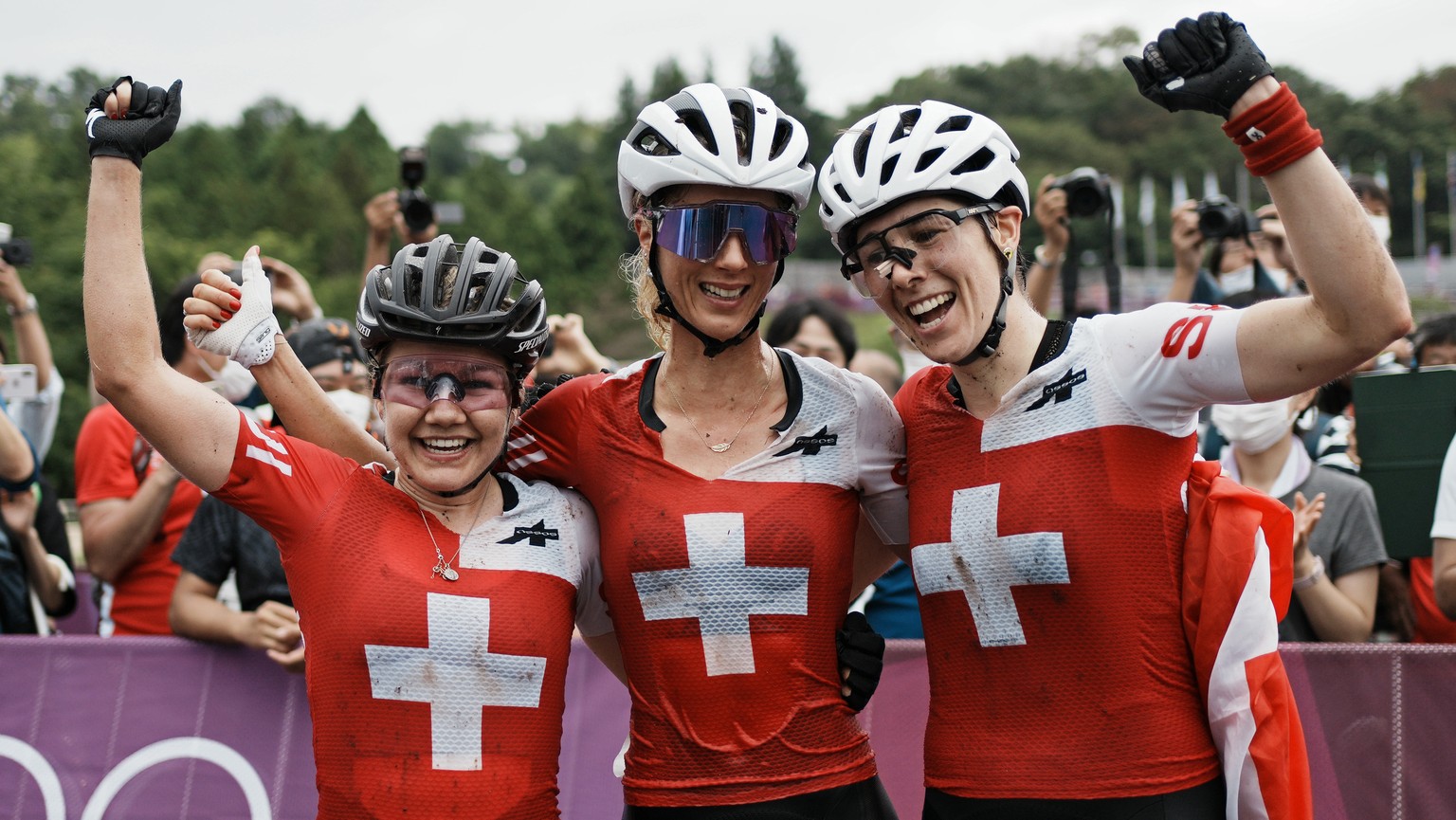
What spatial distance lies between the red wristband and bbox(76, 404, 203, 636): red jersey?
15.3 ft

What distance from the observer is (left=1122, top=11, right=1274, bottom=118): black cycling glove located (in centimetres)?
275

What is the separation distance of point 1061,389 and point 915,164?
28.5 inches

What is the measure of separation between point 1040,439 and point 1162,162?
8741 centimetres

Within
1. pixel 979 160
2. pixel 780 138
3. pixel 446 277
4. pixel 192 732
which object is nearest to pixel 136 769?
pixel 192 732

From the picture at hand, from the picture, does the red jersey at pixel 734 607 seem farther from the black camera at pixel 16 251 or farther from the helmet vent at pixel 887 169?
the black camera at pixel 16 251

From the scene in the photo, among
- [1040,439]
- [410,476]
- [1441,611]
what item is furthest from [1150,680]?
[1441,611]

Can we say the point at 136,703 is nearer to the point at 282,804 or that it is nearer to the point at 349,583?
the point at 282,804

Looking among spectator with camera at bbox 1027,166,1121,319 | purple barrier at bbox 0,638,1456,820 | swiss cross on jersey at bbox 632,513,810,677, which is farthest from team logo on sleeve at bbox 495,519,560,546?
spectator with camera at bbox 1027,166,1121,319

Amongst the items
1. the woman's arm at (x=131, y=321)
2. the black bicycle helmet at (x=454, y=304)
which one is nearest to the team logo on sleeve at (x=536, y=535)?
the black bicycle helmet at (x=454, y=304)

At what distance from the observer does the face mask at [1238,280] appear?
24.7 ft

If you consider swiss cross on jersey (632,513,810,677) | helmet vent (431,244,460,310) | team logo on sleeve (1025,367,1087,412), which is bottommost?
swiss cross on jersey (632,513,810,677)

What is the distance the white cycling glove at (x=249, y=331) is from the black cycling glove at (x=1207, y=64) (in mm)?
2449

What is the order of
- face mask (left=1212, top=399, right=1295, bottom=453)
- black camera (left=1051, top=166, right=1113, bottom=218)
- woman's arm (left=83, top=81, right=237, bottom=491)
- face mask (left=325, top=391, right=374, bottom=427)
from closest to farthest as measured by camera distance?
woman's arm (left=83, top=81, right=237, bottom=491) → face mask (left=1212, top=399, right=1295, bottom=453) → face mask (left=325, top=391, right=374, bottom=427) → black camera (left=1051, top=166, right=1113, bottom=218)

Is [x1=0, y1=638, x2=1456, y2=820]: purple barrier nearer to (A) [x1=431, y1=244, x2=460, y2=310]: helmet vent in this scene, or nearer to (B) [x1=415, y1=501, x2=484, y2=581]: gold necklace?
(B) [x1=415, y1=501, x2=484, y2=581]: gold necklace
